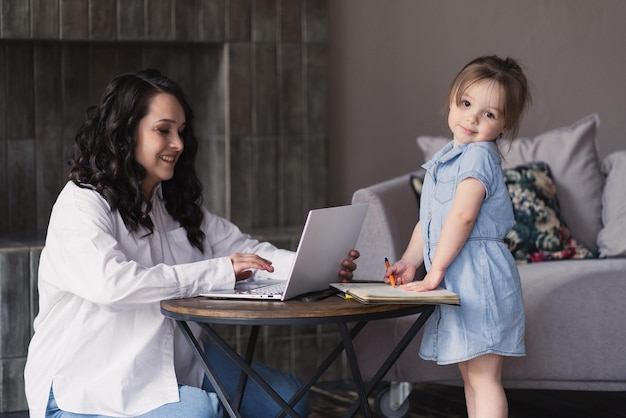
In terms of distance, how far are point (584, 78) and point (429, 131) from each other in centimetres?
86

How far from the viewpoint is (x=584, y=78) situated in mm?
4805

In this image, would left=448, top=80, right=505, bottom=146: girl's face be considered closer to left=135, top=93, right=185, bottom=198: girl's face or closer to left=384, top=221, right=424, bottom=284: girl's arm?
left=384, top=221, right=424, bottom=284: girl's arm

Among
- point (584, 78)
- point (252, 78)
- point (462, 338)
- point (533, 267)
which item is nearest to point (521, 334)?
point (462, 338)

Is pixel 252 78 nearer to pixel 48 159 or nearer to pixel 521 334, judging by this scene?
pixel 48 159

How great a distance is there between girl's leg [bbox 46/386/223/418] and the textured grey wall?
2.23 m

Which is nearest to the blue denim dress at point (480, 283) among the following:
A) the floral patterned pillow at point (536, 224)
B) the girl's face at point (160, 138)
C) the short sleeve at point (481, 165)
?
the short sleeve at point (481, 165)

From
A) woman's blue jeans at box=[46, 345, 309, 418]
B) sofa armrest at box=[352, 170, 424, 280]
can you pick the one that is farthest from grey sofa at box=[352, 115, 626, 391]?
woman's blue jeans at box=[46, 345, 309, 418]

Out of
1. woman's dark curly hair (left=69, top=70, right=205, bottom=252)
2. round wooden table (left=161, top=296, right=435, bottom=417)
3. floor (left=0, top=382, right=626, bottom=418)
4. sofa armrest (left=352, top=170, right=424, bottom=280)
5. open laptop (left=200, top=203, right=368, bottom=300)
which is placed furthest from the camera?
floor (left=0, top=382, right=626, bottom=418)

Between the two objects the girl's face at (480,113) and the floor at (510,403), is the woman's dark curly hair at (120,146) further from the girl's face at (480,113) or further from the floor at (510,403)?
the floor at (510,403)

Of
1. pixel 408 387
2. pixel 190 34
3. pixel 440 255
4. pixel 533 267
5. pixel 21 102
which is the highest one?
pixel 190 34

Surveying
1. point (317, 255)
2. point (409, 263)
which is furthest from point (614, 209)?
point (317, 255)

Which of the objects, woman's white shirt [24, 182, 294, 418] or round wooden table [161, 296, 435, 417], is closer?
round wooden table [161, 296, 435, 417]

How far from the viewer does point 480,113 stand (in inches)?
90.7

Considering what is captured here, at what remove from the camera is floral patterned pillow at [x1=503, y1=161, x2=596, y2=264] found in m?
3.55
